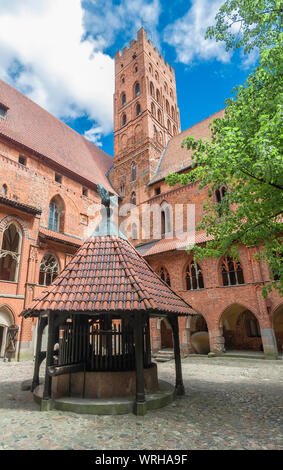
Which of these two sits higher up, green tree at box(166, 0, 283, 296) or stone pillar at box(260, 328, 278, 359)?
green tree at box(166, 0, 283, 296)

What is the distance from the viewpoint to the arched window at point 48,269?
1722 cm

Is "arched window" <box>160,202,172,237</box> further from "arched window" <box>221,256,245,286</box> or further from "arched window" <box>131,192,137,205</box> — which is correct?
"arched window" <box>221,256,245,286</box>

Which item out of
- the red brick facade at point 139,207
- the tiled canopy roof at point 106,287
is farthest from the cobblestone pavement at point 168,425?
the red brick facade at point 139,207

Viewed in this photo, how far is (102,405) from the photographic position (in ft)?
17.0

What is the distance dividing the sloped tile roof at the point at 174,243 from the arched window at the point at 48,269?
20.9ft

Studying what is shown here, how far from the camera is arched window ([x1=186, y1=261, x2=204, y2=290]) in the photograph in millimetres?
16984

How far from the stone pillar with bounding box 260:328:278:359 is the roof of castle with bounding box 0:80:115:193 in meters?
17.7

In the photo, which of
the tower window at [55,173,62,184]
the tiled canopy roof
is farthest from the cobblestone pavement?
the tower window at [55,173,62,184]

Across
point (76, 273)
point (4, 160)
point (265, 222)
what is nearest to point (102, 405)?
point (76, 273)

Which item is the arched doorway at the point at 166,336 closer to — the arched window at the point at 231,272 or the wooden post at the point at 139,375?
the arched window at the point at 231,272

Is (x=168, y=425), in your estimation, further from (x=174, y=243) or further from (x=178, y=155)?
(x=178, y=155)

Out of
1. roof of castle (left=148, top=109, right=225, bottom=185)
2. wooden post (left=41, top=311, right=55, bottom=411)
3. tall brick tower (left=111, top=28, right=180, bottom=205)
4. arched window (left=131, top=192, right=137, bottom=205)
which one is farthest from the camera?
tall brick tower (left=111, top=28, right=180, bottom=205)

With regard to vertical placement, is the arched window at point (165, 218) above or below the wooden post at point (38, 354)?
above

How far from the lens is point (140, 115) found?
A: 28.4 meters
